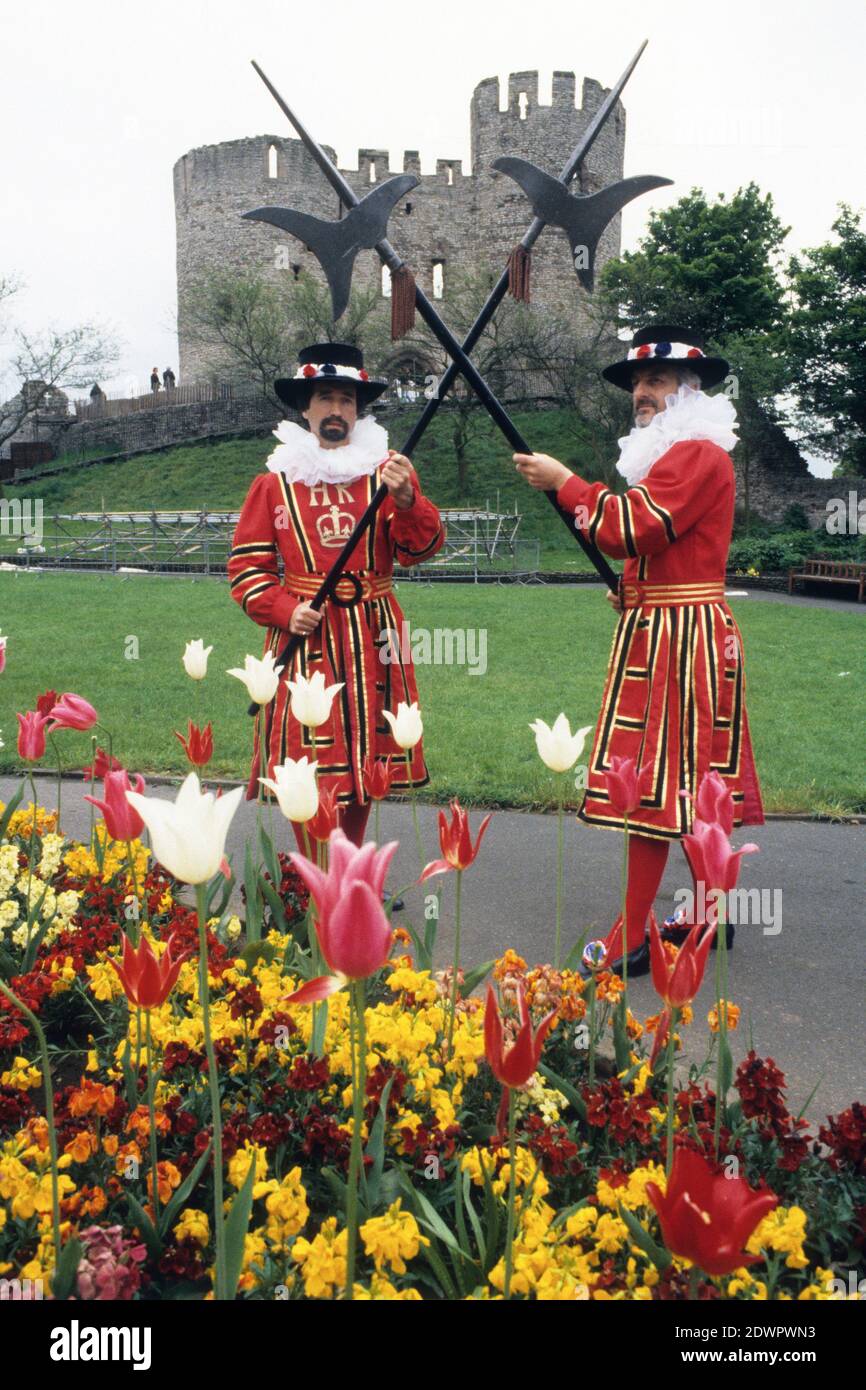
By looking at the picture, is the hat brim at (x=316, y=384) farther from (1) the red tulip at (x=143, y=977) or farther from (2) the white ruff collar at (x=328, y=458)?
(1) the red tulip at (x=143, y=977)

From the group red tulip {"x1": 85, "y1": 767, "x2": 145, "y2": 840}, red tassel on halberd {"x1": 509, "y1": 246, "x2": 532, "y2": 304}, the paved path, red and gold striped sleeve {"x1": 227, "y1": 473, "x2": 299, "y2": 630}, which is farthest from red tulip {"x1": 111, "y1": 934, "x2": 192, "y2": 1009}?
Answer: red and gold striped sleeve {"x1": 227, "y1": 473, "x2": 299, "y2": 630}

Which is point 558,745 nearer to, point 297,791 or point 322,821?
point 322,821

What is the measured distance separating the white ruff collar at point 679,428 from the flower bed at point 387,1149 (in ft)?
5.78

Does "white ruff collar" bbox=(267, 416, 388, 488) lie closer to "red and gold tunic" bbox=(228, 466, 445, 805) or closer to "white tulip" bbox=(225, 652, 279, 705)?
"red and gold tunic" bbox=(228, 466, 445, 805)

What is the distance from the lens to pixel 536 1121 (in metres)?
2.31

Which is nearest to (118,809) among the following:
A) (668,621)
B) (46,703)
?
(46,703)

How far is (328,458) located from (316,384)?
0.28 meters

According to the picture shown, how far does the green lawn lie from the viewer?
6809mm

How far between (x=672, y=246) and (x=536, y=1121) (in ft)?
129

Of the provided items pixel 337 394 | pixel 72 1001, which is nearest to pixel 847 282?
pixel 337 394

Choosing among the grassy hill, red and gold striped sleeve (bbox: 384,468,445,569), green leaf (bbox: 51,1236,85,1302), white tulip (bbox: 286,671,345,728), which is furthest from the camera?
the grassy hill

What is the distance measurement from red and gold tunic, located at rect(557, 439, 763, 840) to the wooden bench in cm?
1637

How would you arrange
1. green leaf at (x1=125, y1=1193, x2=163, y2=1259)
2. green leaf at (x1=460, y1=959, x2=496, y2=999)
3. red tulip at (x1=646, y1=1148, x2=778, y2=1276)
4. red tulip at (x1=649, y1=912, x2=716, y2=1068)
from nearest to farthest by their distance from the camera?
red tulip at (x1=646, y1=1148, x2=778, y2=1276)
red tulip at (x1=649, y1=912, x2=716, y2=1068)
green leaf at (x1=125, y1=1193, x2=163, y2=1259)
green leaf at (x1=460, y1=959, x2=496, y2=999)
